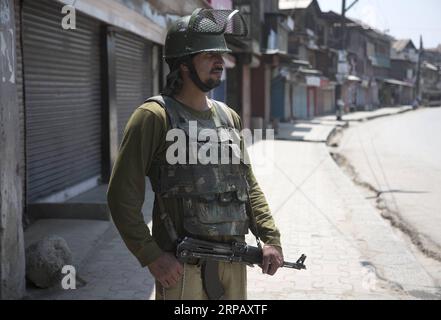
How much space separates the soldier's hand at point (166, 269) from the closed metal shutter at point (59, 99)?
438cm

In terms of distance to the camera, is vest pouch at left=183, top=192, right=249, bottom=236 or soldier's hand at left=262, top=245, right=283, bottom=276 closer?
vest pouch at left=183, top=192, right=249, bottom=236

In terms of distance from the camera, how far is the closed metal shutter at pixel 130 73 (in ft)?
30.2

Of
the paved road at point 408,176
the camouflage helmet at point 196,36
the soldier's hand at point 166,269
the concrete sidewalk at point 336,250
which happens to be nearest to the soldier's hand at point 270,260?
the soldier's hand at point 166,269

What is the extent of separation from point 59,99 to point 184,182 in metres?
5.15

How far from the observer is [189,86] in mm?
2328

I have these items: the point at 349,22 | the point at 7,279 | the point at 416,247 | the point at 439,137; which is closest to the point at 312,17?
the point at 349,22

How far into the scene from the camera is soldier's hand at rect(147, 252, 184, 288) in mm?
2109

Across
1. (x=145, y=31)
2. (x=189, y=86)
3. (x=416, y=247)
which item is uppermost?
(x=145, y=31)

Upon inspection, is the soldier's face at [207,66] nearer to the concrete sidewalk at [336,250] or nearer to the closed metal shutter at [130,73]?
the concrete sidewalk at [336,250]

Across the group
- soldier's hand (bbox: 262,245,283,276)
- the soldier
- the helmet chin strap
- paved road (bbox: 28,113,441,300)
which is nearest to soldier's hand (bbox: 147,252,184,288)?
the soldier

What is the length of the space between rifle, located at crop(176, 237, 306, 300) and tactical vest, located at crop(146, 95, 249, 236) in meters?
0.05

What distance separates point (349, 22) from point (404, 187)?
44.3 meters

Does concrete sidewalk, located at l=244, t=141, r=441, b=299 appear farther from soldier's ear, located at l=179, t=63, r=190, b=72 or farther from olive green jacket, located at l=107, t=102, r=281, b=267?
soldier's ear, located at l=179, t=63, r=190, b=72
